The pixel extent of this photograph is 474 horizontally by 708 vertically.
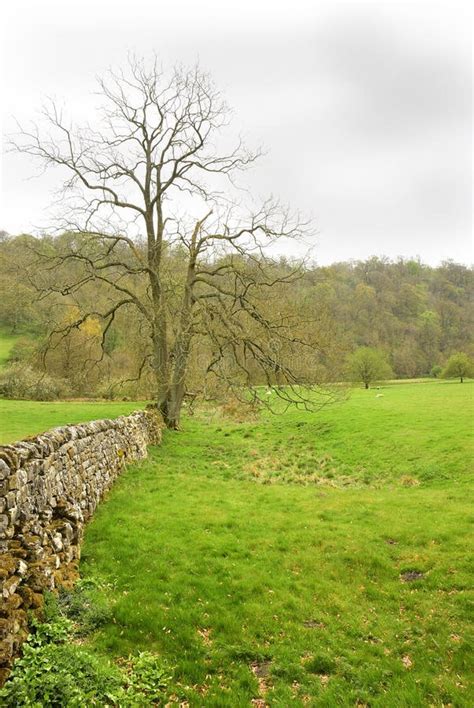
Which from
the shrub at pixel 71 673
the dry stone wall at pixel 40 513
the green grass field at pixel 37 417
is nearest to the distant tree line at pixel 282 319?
the green grass field at pixel 37 417

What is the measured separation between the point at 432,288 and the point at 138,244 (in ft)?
300

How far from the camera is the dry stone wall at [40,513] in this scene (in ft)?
18.5

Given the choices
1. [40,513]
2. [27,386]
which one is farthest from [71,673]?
[27,386]

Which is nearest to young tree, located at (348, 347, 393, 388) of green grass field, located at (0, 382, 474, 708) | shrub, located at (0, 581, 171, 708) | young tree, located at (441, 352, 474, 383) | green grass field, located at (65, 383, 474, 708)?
young tree, located at (441, 352, 474, 383)

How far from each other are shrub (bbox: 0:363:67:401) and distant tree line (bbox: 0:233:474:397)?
0.88 m

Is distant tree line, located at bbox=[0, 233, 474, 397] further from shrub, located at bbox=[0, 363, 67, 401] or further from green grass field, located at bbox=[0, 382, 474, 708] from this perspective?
green grass field, located at bbox=[0, 382, 474, 708]

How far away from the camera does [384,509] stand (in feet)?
40.1

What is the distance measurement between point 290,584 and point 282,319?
36.7 feet

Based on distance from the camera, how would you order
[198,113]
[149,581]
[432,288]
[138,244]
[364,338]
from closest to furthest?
[149,581]
[198,113]
[138,244]
[364,338]
[432,288]

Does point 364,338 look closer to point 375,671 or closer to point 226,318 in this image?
point 226,318

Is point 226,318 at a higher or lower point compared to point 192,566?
higher

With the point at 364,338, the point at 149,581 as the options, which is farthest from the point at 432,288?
the point at 149,581

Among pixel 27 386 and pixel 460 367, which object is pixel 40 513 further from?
pixel 460 367

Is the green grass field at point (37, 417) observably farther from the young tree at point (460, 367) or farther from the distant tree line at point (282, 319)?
the young tree at point (460, 367)
